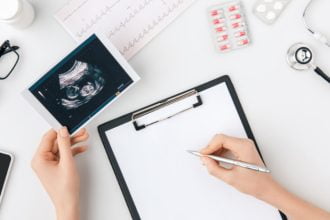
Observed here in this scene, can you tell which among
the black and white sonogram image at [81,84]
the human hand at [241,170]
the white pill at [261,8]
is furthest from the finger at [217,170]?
the white pill at [261,8]

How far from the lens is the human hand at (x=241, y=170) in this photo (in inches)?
29.6

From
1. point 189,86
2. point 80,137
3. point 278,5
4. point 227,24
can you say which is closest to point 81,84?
point 80,137

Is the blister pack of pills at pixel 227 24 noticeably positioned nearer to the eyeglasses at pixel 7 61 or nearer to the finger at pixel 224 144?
the finger at pixel 224 144

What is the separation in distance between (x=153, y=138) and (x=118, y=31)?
239mm

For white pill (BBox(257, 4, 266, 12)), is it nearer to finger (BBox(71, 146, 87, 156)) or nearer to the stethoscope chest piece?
the stethoscope chest piece

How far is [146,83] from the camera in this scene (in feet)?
2.75

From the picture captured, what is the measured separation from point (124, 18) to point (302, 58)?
1.24 ft

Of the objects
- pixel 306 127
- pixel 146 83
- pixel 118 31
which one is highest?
pixel 118 31

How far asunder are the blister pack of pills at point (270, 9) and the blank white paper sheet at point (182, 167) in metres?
0.16

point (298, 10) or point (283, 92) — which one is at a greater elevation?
point (298, 10)

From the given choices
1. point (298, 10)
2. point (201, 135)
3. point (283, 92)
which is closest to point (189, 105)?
point (201, 135)

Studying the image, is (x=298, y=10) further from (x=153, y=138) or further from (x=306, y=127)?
(x=153, y=138)

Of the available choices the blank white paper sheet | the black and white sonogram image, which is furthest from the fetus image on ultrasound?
the blank white paper sheet

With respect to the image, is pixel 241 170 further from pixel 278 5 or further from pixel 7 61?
pixel 7 61
